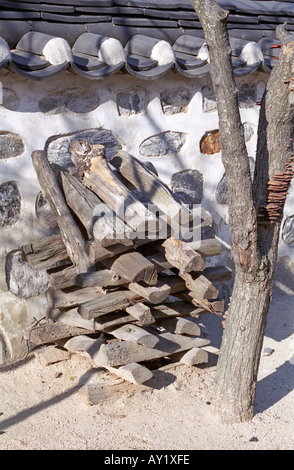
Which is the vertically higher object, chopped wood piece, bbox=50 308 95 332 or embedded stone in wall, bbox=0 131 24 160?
embedded stone in wall, bbox=0 131 24 160

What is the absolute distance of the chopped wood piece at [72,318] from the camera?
154 inches

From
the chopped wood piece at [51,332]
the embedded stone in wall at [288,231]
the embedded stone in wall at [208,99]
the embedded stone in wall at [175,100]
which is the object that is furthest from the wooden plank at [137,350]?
the embedded stone in wall at [288,231]

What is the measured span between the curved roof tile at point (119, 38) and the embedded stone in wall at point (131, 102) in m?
0.24

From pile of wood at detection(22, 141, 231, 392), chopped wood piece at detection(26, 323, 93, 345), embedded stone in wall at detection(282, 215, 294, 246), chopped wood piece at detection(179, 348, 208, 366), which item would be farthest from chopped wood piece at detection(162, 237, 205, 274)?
embedded stone in wall at detection(282, 215, 294, 246)

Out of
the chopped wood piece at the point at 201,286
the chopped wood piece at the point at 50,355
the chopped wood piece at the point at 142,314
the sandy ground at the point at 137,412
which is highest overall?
the chopped wood piece at the point at 201,286

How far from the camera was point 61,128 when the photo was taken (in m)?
4.32

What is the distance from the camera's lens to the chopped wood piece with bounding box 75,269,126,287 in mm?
3596

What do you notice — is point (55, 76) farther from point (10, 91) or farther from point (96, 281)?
point (96, 281)

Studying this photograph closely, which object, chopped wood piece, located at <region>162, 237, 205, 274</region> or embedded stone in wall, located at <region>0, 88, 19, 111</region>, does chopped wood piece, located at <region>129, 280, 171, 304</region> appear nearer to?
chopped wood piece, located at <region>162, 237, 205, 274</region>

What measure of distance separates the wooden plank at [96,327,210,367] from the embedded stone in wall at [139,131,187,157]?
1456 millimetres

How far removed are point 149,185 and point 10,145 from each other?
98cm

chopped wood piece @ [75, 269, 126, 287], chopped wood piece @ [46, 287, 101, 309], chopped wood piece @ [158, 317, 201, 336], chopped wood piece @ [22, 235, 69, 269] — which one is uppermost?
chopped wood piece @ [22, 235, 69, 269]

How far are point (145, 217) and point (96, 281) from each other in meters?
0.48

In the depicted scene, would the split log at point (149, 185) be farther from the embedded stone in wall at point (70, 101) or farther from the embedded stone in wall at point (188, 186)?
the embedded stone in wall at point (188, 186)
